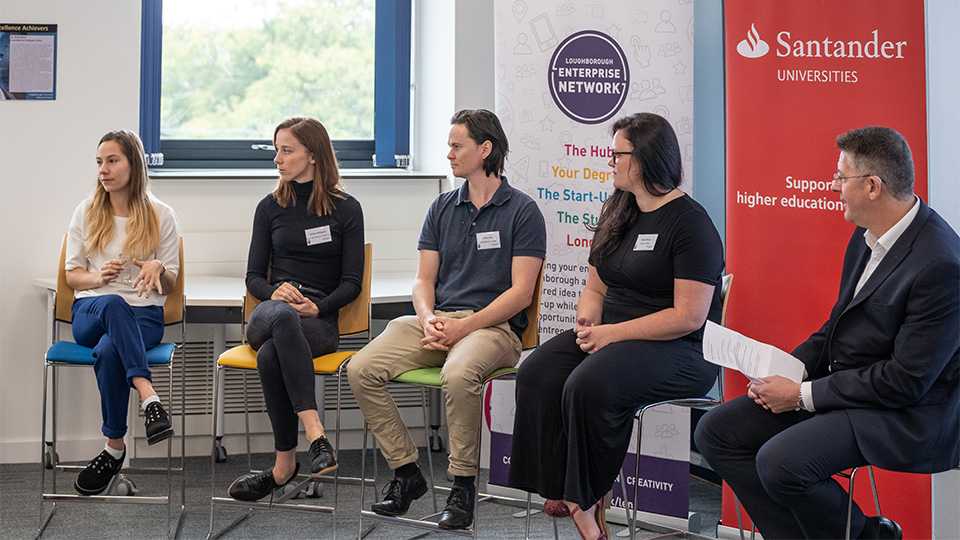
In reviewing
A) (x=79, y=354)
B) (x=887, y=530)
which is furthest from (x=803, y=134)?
(x=79, y=354)

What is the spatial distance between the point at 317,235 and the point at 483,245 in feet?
2.18

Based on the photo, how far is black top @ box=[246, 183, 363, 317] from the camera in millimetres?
3420

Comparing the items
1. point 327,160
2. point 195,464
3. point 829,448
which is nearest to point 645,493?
point 829,448

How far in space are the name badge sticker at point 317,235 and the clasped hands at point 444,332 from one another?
0.61m

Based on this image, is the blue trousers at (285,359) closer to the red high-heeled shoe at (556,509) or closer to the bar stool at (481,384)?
the bar stool at (481,384)

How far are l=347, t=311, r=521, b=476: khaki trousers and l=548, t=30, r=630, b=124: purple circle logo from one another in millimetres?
885

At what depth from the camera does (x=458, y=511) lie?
291cm

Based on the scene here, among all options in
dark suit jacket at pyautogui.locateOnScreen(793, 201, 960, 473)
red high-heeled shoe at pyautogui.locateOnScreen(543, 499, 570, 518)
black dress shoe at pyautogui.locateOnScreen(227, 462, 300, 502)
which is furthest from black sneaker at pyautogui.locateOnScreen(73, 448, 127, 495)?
dark suit jacket at pyautogui.locateOnScreen(793, 201, 960, 473)

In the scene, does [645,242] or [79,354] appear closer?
[645,242]

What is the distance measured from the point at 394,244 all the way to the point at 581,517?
2.21 meters

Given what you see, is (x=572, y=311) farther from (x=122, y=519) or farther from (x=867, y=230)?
(x=122, y=519)

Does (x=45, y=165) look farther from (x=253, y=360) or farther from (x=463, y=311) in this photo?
(x=463, y=311)

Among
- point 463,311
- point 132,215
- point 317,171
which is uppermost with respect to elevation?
point 317,171

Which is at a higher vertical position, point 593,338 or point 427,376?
point 593,338
